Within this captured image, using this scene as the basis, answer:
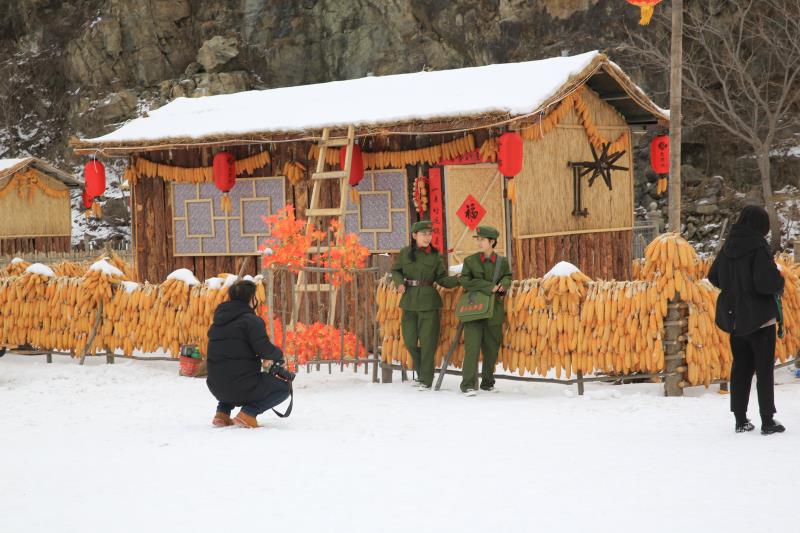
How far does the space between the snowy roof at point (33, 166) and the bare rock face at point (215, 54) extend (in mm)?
13747

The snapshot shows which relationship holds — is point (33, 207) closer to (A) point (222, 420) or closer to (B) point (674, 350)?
(A) point (222, 420)

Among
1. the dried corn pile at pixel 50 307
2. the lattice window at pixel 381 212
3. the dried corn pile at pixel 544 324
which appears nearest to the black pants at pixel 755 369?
the dried corn pile at pixel 544 324

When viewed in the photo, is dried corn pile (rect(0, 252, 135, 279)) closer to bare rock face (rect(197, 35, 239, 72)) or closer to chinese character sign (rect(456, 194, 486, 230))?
chinese character sign (rect(456, 194, 486, 230))

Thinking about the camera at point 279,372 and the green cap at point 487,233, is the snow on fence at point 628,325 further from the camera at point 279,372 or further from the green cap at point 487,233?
the camera at point 279,372

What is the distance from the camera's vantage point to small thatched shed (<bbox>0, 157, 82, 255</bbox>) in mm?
24641

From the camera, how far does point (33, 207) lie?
2556cm

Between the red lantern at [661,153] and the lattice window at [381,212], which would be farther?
the red lantern at [661,153]

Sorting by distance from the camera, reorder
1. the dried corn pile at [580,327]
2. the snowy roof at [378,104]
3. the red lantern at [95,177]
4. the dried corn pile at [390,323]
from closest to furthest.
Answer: the dried corn pile at [580,327], the dried corn pile at [390,323], the snowy roof at [378,104], the red lantern at [95,177]

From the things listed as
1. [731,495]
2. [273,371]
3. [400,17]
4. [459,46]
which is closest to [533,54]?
[459,46]

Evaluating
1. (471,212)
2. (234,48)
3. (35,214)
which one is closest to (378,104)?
(471,212)

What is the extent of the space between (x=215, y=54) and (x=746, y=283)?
34129 millimetres

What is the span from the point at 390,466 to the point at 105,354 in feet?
22.7

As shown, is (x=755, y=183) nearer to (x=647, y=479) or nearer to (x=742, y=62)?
(x=742, y=62)

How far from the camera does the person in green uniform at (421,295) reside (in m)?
9.94
